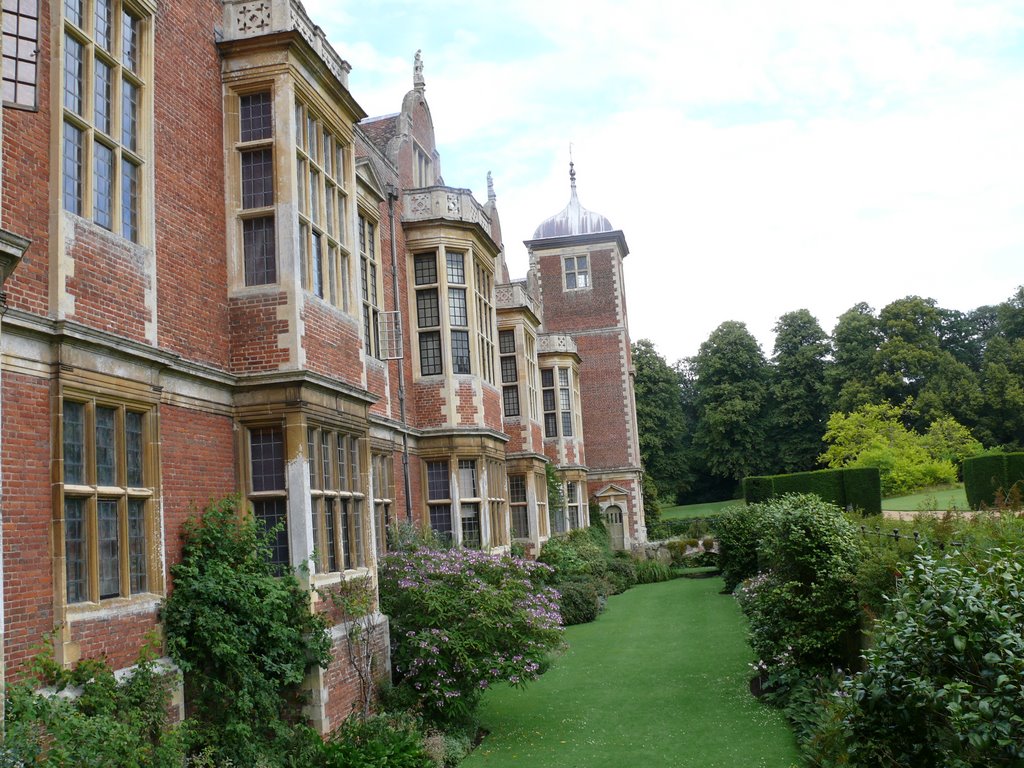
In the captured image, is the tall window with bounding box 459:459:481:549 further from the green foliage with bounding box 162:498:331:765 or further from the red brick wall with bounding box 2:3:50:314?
the red brick wall with bounding box 2:3:50:314

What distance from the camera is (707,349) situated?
63.8 metres

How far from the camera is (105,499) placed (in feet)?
26.2

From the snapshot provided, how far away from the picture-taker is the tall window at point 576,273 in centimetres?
4091

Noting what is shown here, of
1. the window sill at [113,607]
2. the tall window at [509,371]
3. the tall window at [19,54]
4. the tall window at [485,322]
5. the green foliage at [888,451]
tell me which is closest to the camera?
the tall window at [19,54]

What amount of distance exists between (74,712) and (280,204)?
19.7 ft

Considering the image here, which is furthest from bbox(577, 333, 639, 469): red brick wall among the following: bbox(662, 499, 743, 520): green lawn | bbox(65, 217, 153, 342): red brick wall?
bbox(65, 217, 153, 342): red brick wall

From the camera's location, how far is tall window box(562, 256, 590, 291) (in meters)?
40.9

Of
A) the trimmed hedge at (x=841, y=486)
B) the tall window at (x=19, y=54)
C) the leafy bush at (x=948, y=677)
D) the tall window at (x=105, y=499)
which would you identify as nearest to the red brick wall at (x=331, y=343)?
the tall window at (x=105, y=499)

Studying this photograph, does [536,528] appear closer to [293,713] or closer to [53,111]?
[293,713]

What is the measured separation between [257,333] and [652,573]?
83.4 feet

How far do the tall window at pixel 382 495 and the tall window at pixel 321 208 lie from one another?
176 inches

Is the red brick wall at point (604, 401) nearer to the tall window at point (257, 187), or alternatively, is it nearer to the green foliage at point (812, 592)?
the green foliage at point (812, 592)

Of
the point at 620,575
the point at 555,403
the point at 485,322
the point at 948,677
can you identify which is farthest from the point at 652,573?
the point at 948,677

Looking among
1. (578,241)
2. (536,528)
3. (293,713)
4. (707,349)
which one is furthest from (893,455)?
(293,713)
